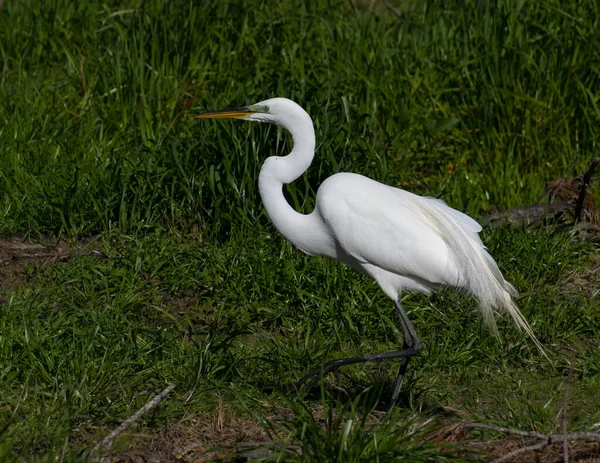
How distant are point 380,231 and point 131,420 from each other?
3.91 ft

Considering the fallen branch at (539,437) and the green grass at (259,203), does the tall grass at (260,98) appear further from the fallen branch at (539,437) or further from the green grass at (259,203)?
the fallen branch at (539,437)

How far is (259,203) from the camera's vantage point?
16.2 ft

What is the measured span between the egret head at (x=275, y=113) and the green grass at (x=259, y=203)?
90 cm

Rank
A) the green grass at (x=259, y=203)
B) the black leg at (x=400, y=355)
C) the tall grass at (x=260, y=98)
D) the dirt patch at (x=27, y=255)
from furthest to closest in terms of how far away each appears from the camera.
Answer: the tall grass at (x=260, y=98) → the dirt patch at (x=27, y=255) → the black leg at (x=400, y=355) → the green grass at (x=259, y=203)

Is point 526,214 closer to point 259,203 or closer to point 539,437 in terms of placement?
point 259,203

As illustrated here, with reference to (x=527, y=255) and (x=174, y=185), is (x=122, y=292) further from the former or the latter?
(x=527, y=255)

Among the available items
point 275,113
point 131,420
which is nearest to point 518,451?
point 131,420

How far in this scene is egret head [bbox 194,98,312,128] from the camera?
12.3ft

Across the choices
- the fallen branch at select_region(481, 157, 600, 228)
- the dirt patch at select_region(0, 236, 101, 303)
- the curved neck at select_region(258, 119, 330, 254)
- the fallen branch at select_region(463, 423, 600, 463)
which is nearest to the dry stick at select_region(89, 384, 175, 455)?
the curved neck at select_region(258, 119, 330, 254)

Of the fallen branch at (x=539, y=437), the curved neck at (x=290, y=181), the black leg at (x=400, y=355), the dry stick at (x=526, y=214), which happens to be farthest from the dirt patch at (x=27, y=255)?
the fallen branch at (x=539, y=437)

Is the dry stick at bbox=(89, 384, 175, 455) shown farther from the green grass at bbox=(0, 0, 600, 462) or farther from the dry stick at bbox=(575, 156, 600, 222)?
the dry stick at bbox=(575, 156, 600, 222)

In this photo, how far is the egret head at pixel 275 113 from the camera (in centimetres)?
374

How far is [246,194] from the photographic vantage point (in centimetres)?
492

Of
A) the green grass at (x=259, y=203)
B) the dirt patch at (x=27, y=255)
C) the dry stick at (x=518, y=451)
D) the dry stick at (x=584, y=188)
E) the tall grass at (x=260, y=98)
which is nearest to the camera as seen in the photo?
the dry stick at (x=518, y=451)
